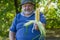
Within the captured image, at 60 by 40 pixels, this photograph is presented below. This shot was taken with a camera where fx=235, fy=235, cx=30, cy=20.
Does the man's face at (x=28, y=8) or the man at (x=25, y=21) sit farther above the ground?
the man's face at (x=28, y=8)

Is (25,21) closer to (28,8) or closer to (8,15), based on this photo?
(28,8)

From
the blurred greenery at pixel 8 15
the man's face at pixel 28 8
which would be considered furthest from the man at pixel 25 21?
the blurred greenery at pixel 8 15

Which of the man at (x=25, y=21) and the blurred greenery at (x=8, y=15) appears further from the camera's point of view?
the blurred greenery at (x=8, y=15)

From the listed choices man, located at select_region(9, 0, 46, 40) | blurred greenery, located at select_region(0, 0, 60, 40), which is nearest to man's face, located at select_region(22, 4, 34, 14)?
man, located at select_region(9, 0, 46, 40)

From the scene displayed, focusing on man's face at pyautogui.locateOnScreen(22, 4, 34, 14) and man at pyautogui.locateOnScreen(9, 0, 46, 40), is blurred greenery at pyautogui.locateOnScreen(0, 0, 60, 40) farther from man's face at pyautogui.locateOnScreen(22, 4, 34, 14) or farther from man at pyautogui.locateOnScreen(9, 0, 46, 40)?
man's face at pyautogui.locateOnScreen(22, 4, 34, 14)

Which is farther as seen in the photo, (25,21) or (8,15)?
(8,15)

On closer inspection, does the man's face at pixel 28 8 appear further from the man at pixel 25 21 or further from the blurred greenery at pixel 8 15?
the blurred greenery at pixel 8 15

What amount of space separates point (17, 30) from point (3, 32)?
147 centimetres

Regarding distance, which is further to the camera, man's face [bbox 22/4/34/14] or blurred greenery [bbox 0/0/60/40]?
blurred greenery [bbox 0/0/60/40]

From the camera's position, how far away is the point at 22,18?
10.2 feet

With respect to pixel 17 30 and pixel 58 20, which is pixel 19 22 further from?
pixel 58 20

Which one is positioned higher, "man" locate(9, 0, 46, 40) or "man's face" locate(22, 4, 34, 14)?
"man's face" locate(22, 4, 34, 14)

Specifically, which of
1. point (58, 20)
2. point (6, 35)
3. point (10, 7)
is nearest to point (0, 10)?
point (10, 7)

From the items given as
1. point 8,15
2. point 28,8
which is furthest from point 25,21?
point 8,15
